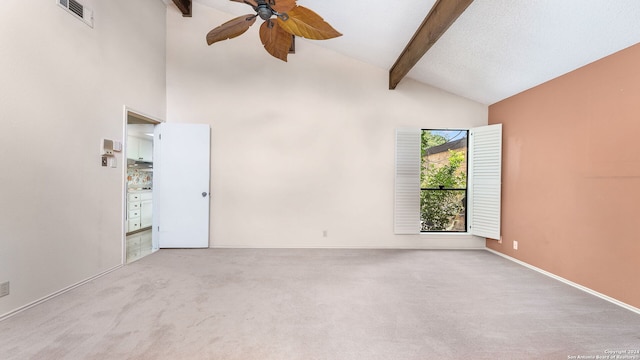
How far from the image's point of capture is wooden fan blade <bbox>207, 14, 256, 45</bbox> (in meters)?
1.95

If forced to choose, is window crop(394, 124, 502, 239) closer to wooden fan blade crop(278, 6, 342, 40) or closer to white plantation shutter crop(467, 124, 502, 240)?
white plantation shutter crop(467, 124, 502, 240)

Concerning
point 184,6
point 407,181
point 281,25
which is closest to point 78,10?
point 184,6

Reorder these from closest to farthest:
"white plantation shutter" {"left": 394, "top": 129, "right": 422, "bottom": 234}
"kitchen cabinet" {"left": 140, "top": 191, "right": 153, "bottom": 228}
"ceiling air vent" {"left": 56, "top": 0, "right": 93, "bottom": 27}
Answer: "ceiling air vent" {"left": 56, "top": 0, "right": 93, "bottom": 27} < "white plantation shutter" {"left": 394, "top": 129, "right": 422, "bottom": 234} < "kitchen cabinet" {"left": 140, "top": 191, "right": 153, "bottom": 228}

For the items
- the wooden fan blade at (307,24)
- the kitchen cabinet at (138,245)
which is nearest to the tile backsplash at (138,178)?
the kitchen cabinet at (138,245)

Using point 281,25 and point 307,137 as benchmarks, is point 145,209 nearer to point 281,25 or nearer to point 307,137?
point 307,137

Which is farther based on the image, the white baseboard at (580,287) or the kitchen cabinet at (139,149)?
the kitchen cabinet at (139,149)

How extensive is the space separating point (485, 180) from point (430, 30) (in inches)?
105

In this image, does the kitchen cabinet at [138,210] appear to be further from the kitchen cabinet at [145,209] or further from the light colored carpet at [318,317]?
the light colored carpet at [318,317]

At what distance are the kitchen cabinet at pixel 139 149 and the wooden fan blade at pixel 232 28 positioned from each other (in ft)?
14.4

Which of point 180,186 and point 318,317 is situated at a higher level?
point 180,186

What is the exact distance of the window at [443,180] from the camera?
4309 millimetres

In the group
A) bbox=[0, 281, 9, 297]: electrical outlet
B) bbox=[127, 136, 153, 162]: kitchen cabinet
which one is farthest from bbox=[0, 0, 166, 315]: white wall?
bbox=[127, 136, 153, 162]: kitchen cabinet

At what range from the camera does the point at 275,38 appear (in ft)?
6.81

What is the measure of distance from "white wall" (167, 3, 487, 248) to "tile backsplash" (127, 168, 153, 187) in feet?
7.70
